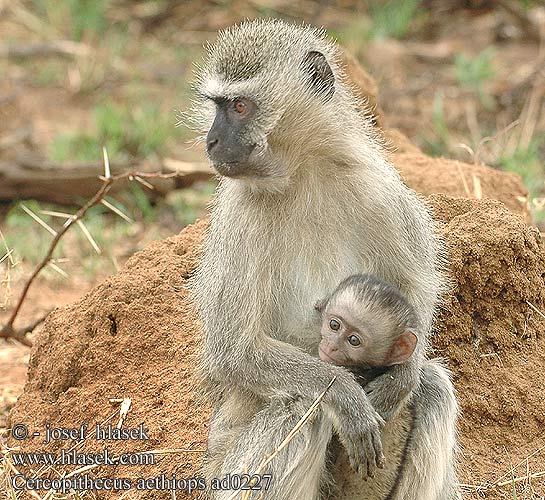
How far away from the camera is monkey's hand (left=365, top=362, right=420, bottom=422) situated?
4.14 m

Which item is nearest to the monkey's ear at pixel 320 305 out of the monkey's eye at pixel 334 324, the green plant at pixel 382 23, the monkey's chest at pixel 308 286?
the monkey's chest at pixel 308 286

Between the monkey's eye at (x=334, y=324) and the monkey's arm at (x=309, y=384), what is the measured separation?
144 mm

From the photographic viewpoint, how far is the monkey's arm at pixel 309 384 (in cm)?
398

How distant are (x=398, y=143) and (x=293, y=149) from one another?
254cm

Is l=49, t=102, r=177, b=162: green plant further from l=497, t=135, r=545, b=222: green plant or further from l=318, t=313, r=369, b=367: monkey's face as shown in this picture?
l=318, t=313, r=369, b=367: monkey's face

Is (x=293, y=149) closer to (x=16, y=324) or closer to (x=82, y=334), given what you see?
(x=82, y=334)

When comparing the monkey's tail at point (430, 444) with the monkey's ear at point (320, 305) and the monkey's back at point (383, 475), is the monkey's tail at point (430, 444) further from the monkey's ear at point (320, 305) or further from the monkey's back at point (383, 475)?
the monkey's ear at point (320, 305)

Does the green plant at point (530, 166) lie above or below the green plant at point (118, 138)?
above

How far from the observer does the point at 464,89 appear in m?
10.8

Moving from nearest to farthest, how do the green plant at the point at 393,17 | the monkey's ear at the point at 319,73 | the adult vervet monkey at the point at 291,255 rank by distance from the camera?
the adult vervet monkey at the point at 291,255, the monkey's ear at the point at 319,73, the green plant at the point at 393,17

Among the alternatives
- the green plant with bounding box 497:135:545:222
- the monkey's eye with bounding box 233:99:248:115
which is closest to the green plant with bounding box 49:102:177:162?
the green plant with bounding box 497:135:545:222

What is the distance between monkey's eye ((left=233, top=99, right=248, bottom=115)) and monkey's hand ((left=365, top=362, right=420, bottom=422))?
120 cm

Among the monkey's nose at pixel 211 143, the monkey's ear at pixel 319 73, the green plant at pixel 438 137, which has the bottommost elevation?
the green plant at pixel 438 137

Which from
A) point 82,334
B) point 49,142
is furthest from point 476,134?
point 82,334
